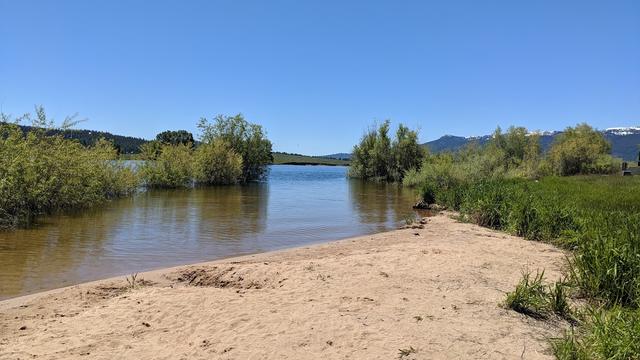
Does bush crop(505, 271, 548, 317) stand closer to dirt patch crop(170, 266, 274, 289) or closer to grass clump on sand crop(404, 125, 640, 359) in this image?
grass clump on sand crop(404, 125, 640, 359)

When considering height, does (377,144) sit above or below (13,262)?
above

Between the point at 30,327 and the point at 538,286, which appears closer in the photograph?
the point at 30,327

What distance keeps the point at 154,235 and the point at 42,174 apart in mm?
7057

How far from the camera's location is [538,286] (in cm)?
706

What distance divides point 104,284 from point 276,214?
15.3m

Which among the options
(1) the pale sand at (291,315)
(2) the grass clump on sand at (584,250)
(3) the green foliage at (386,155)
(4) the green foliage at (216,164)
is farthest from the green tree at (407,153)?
(1) the pale sand at (291,315)

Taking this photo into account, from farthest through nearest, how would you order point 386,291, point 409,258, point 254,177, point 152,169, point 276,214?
point 254,177, point 152,169, point 276,214, point 409,258, point 386,291

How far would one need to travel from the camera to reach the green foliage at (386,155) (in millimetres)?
61969

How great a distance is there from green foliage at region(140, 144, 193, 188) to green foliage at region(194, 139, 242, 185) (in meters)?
2.33

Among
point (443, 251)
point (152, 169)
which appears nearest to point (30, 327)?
point (443, 251)

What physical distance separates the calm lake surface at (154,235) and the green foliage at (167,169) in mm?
12585

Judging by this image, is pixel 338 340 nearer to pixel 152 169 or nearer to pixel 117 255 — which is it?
pixel 117 255

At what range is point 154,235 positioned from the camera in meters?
16.2

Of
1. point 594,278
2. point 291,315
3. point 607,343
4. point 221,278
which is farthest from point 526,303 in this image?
point 221,278
